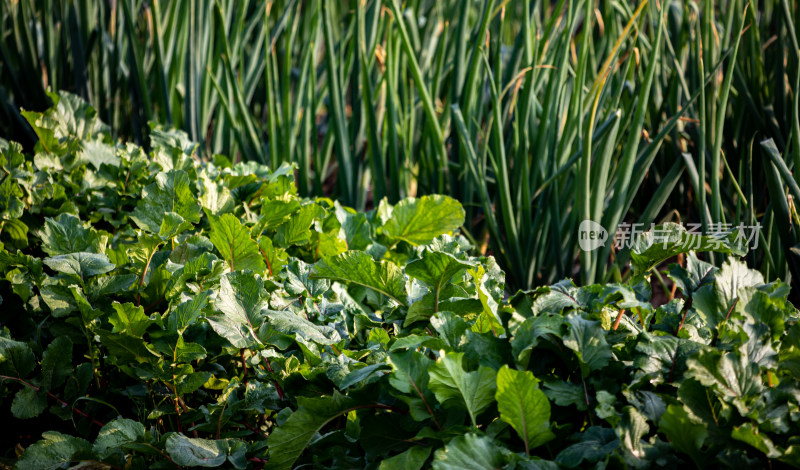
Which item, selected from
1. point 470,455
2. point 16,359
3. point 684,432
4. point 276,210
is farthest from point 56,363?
point 684,432

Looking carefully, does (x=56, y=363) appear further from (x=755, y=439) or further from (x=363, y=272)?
(x=755, y=439)

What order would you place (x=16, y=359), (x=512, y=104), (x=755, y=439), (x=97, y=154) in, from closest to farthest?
1. (x=755, y=439)
2. (x=16, y=359)
3. (x=97, y=154)
4. (x=512, y=104)

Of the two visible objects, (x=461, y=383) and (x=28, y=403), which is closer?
(x=461, y=383)

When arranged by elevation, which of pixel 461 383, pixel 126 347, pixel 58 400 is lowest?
pixel 58 400

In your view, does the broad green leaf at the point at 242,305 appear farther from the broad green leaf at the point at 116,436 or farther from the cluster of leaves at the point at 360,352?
the broad green leaf at the point at 116,436

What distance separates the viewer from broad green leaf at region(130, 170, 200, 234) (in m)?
1.01

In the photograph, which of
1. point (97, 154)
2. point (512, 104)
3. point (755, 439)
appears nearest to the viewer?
point (755, 439)

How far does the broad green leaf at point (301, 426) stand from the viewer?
672mm

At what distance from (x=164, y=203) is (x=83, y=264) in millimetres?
179

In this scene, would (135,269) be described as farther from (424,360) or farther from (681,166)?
(681,166)

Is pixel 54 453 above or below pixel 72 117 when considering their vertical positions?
below

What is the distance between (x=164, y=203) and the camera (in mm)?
1034

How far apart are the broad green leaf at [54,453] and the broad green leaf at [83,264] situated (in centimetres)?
21

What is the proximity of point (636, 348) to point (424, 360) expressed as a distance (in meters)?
0.22
